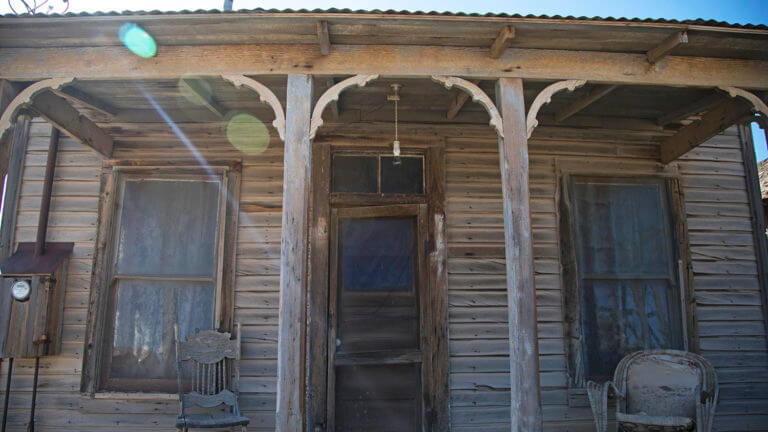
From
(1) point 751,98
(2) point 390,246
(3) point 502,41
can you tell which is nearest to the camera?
(3) point 502,41

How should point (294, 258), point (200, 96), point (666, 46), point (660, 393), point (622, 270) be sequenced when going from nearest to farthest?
point (294, 258)
point (666, 46)
point (660, 393)
point (200, 96)
point (622, 270)

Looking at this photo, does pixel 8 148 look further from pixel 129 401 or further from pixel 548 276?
pixel 548 276

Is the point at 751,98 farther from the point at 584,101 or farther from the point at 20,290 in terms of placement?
the point at 20,290

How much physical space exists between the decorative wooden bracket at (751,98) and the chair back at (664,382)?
193cm

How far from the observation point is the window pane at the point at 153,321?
4598 mm

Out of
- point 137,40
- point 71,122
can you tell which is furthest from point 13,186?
point 137,40

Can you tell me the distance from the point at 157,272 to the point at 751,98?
508cm

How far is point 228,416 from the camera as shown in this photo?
13.7 ft

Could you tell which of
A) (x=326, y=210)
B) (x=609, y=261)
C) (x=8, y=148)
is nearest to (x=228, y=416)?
(x=326, y=210)

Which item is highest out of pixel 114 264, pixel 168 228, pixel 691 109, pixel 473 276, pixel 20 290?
pixel 691 109

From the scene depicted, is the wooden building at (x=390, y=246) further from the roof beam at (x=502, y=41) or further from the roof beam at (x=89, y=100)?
the roof beam at (x=502, y=41)

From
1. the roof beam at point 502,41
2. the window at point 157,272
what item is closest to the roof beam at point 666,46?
the roof beam at point 502,41

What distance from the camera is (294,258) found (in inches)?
128

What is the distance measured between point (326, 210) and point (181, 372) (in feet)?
6.12
